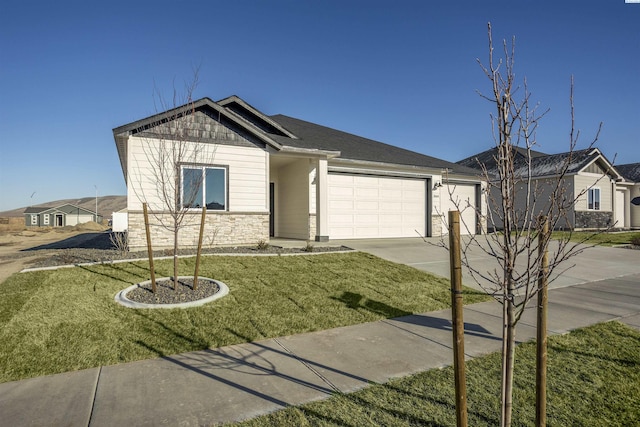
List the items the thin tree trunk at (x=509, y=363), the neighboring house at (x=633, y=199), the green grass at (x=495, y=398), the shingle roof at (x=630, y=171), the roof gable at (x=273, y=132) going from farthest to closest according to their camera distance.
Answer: the shingle roof at (x=630, y=171), the neighboring house at (x=633, y=199), the roof gable at (x=273, y=132), the green grass at (x=495, y=398), the thin tree trunk at (x=509, y=363)

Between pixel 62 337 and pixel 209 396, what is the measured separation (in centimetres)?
265

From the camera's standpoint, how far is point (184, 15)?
10188 millimetres

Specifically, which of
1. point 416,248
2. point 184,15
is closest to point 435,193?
point 416,248

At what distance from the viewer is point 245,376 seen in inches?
137

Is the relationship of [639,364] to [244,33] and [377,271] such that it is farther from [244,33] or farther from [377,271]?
[244,33]

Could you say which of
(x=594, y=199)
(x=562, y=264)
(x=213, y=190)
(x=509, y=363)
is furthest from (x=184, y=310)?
(x=594, y=199)

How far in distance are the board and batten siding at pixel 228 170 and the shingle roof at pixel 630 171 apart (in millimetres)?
32121

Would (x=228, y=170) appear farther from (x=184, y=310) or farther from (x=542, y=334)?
(x=542, y=334)

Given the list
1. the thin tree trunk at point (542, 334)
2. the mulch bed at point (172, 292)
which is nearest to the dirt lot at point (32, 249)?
the mulch bed at point (172, 292)

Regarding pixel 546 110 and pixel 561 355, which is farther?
pixel 561 355

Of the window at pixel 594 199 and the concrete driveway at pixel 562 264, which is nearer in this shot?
the concrete driveway at pixel 562 264

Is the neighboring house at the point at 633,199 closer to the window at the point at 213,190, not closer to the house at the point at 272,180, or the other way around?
the house at the point at 272,180

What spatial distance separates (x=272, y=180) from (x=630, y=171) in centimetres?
3285

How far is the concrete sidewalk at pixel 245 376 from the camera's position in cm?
284
